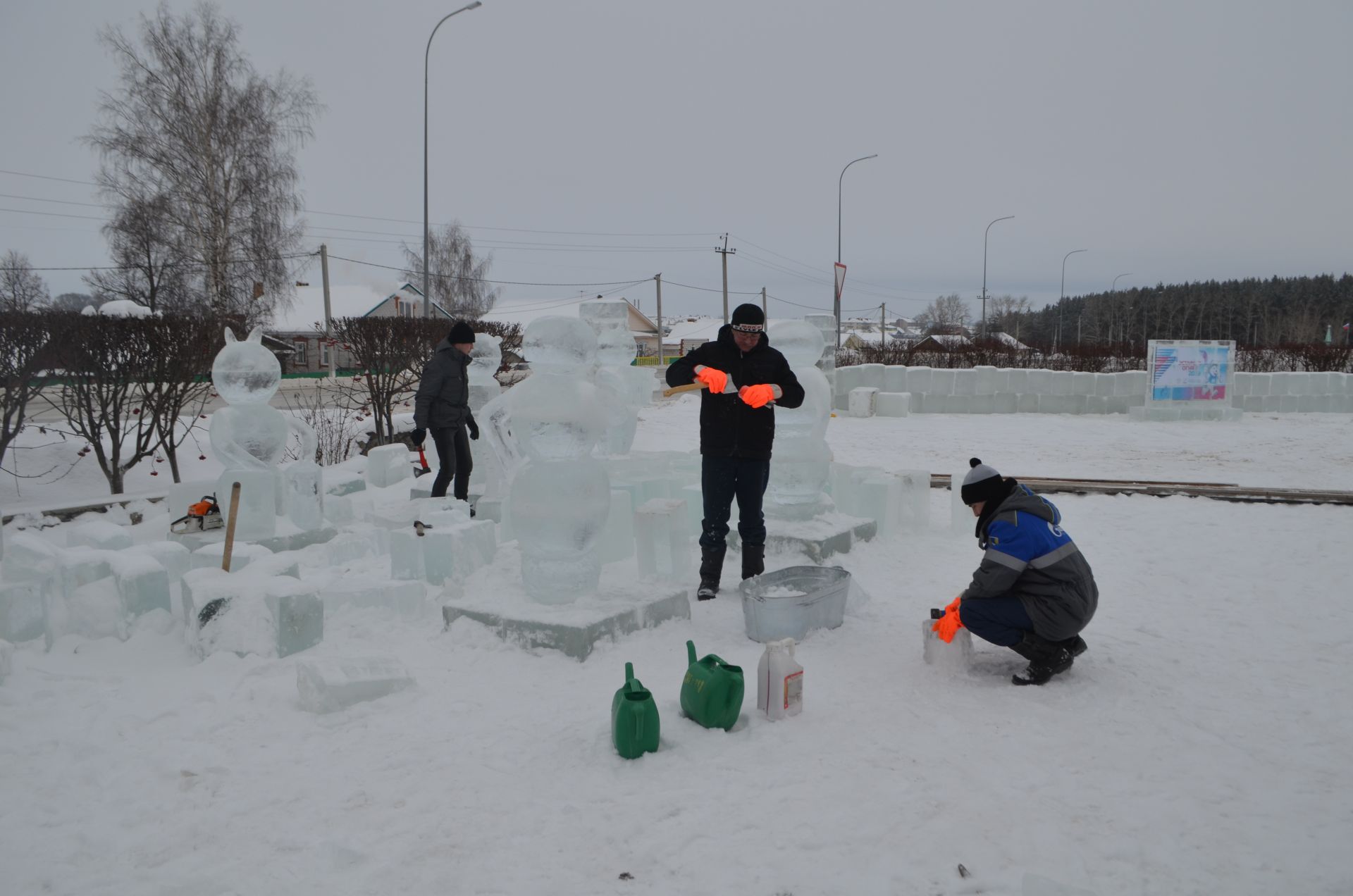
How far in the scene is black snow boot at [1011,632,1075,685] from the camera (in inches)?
126

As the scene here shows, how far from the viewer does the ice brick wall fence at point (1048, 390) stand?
1573 cm

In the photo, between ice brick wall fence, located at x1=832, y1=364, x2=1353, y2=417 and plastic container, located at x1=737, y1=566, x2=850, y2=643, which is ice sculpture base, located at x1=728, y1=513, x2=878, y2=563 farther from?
ice brick wall fence, located at x1=832, y1=364, x2=1353, y2=417

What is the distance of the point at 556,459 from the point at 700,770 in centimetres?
158

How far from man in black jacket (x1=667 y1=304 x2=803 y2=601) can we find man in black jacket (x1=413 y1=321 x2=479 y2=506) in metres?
2.38

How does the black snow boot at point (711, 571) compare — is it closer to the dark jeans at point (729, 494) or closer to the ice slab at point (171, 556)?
the dark jeans at point (729, 494)

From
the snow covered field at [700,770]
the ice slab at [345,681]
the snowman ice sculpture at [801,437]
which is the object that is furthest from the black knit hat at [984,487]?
the ice slab at [345,681]

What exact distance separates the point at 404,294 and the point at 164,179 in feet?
64.3

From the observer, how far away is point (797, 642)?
3.69 metres

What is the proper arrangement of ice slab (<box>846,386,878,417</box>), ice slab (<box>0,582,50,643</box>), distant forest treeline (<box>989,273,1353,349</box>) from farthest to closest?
distant forest treeline (<box>989,273,1353,349</box>) < ice slab (<box>846,386,878,417</box>) < ice slab (<box>0,582,50,643</box>)

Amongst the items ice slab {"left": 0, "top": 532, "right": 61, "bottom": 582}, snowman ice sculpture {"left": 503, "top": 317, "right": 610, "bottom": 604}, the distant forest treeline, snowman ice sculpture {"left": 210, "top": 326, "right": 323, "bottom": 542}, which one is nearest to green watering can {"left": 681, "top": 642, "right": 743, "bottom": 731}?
snowman ice sculpture {"left": 503, "top": 317, "right": 610, "bottom": 604}

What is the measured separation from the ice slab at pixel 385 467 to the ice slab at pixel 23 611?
340cm

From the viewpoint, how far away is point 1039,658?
321 cm

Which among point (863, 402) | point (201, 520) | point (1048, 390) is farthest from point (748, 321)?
point (1048, 390)

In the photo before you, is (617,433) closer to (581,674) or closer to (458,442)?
(458,442)
